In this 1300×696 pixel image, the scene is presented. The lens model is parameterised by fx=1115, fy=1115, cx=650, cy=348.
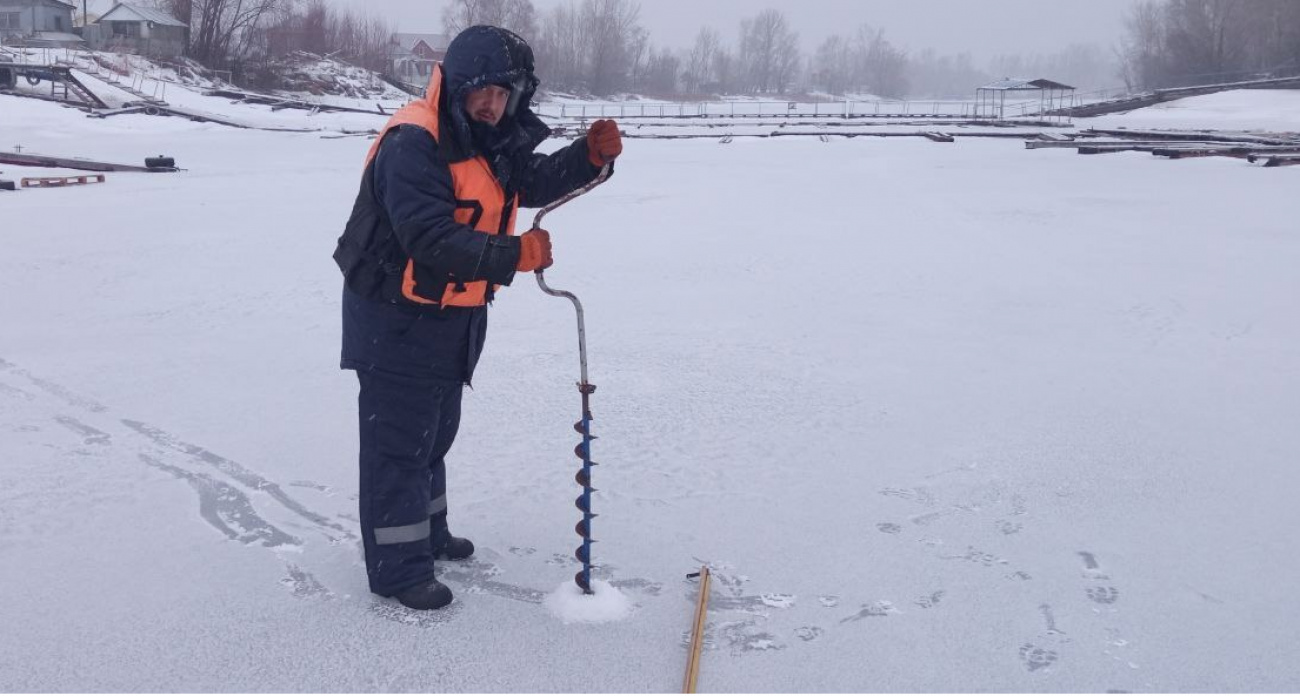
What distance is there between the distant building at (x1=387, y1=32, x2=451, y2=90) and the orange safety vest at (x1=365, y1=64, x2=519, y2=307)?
57300 mm

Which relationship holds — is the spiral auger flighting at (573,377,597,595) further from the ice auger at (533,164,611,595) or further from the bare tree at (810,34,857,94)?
the bare tree at (810,34,857,94)

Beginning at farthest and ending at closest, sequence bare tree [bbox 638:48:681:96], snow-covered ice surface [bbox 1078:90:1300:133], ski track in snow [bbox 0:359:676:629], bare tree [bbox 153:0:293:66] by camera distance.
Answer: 1. bare tree [bbox 638:48:681:96]
2. bare tree [bbox 153:0:293:66]
3. snow-covered ice surface [bbox 1078:90:1300:133]
4. ski track in snow [bbox 0:359:676:629]

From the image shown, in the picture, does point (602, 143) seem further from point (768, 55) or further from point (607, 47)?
point (768, 55)

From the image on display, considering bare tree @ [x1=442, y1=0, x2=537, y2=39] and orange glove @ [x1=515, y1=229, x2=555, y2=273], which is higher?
bare tree @ [x1=442, y1=0, x2=537, y2=39]

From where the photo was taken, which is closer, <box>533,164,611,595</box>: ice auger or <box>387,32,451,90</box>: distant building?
<box>533,164,611,595</box>: ice auger

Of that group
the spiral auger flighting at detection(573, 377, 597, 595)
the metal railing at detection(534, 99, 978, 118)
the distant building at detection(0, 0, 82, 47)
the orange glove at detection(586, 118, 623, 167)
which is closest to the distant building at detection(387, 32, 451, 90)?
the distant building at detection(0, 0, 82, 47)

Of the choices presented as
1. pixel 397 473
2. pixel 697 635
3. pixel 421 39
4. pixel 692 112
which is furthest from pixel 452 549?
pixel 421 39

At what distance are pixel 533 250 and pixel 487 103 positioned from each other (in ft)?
1.31

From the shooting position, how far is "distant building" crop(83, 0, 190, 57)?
53.2 metres

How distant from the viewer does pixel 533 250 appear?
2805 mm

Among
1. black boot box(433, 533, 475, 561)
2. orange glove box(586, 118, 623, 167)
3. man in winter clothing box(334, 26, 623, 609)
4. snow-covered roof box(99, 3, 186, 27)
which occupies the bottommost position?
black boot box(433, 533, 475, 561)

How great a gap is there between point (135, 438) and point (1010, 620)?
3.52m

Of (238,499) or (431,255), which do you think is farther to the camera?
(238,499)

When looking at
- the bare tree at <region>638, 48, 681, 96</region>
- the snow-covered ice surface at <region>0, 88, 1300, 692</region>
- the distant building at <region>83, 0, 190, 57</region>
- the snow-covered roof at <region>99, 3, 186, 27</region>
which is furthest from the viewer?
the bare tree at <region>638, 48, 681, 96</region>
